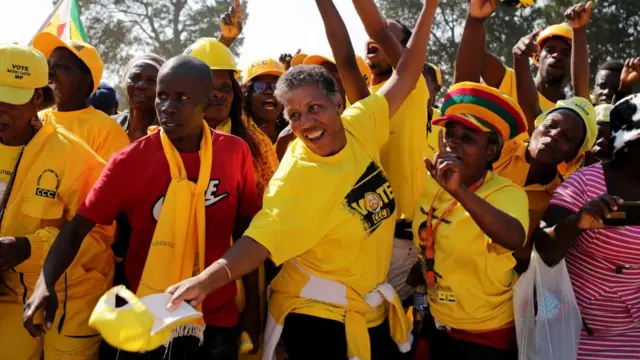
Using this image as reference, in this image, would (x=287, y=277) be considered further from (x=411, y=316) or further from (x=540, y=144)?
(x=540, y=144)

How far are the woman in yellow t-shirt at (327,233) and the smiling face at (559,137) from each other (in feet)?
3.54

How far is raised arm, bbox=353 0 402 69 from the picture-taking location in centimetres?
369

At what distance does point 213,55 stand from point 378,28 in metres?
1.18

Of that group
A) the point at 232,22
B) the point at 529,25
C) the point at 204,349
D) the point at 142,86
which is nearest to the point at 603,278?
the point at 204,349

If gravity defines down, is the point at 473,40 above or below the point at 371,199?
above

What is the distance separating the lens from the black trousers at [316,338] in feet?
10.1

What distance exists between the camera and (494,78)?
16.4 feet

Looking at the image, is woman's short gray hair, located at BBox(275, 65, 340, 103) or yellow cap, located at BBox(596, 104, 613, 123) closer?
woman's short gray hair, located at BBox(275, 65, 340, 103)

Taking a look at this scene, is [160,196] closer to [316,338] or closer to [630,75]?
[316,338]

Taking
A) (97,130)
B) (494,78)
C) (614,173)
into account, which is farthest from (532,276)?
(97,130)

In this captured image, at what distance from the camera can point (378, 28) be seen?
12.1 feet

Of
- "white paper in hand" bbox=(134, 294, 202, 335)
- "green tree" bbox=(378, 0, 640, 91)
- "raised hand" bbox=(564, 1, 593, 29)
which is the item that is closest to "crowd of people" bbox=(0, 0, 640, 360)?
"white paper in hand" bbox=(134, 294, 202, 335)

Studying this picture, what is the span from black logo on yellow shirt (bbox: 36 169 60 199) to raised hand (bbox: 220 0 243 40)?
227 cm

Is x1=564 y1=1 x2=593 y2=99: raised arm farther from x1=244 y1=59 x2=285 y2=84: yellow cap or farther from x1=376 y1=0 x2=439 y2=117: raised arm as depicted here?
x1=244 y1=59 x2=285 y2=84: yellow cap
